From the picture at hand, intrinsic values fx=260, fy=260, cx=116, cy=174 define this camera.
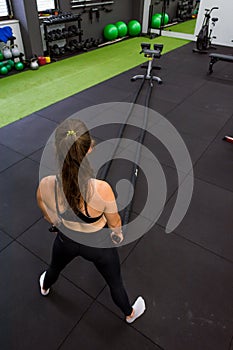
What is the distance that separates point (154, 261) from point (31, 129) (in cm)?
255

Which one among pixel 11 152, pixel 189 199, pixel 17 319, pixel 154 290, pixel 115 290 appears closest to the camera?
pixel 115 290

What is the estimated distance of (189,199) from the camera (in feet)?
8.40

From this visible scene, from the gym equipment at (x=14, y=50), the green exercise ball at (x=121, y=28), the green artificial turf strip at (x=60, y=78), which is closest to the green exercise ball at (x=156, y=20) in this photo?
the green exercise ball at (x=121, y=28)

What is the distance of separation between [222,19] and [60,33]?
14.8 feet

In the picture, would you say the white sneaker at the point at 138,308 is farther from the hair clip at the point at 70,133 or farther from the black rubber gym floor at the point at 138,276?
→ the hair clip at the point at 70,133

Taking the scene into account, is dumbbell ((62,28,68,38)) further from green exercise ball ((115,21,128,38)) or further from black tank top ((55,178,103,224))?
black tank top ((55,178,103,224))

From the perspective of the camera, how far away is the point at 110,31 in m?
7.38

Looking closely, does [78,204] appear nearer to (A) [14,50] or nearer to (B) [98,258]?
(B) [98,258]

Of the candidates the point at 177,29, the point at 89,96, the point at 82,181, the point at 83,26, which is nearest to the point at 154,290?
the point at 82,181

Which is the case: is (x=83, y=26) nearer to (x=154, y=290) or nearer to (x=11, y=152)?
(x=11, y=152)

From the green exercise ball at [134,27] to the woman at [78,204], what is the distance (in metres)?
8.28

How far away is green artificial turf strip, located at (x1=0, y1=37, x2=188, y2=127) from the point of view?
14.1 feet

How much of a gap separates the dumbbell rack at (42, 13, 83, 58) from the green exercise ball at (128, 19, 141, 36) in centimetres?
211

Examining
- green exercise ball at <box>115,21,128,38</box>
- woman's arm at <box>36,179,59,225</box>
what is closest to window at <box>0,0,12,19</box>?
green exercise ball at <box>115,21,128,38</box>
